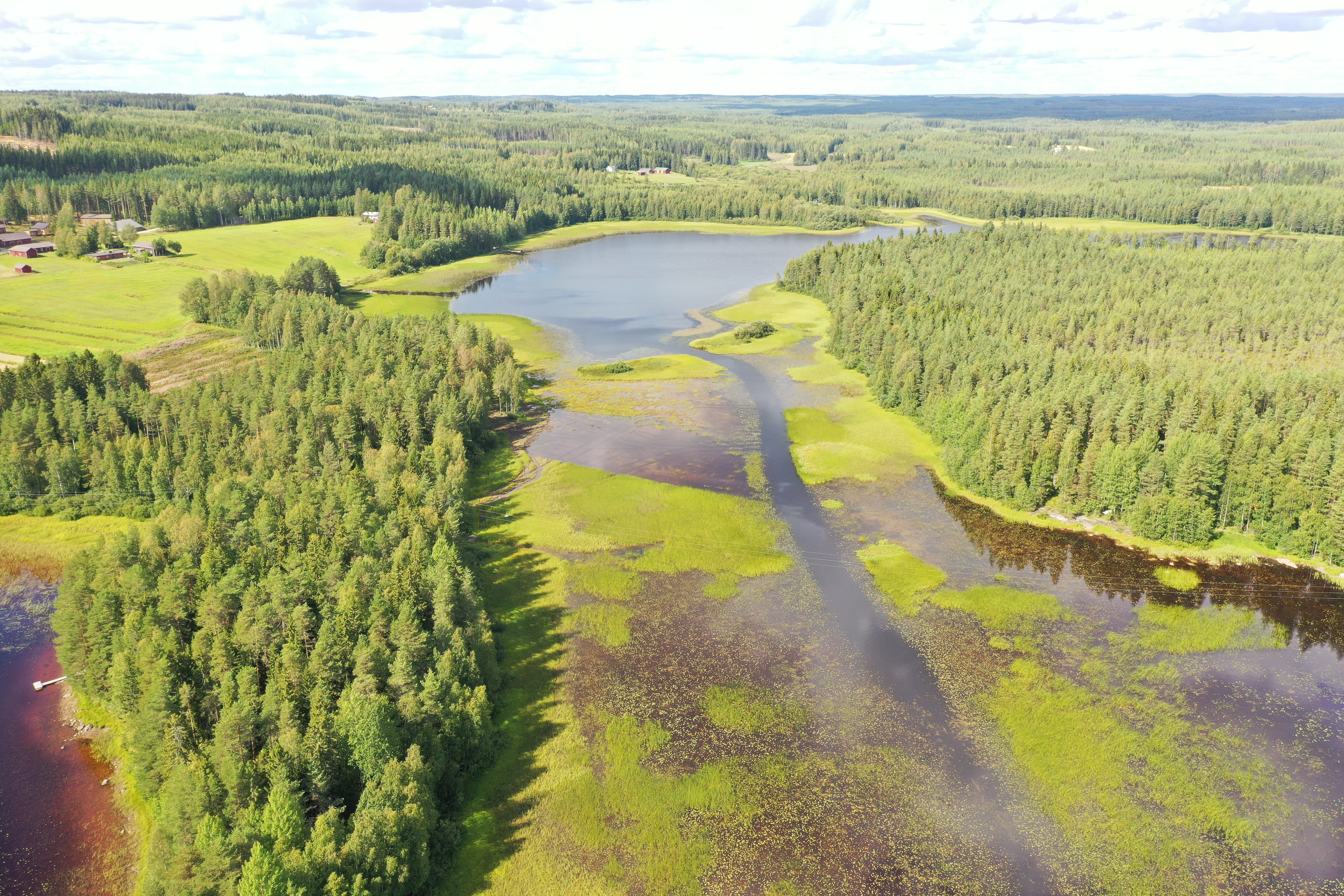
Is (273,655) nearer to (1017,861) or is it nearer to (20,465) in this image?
(1017,861)

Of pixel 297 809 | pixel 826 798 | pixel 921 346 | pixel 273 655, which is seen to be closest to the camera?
pixel 297 809

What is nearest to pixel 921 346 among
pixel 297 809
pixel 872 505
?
pixel 872 505

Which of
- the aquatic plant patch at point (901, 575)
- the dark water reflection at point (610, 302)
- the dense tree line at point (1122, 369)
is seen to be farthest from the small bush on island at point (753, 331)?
the aquatic plant patch at point (901, 575)

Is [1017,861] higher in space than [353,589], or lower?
lower

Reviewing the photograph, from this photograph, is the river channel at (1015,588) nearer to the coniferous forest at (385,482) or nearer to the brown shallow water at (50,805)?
the coniferous forest at (385,482)

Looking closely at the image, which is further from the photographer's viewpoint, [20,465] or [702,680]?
[20,465]

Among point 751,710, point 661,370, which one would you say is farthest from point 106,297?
point 751,710

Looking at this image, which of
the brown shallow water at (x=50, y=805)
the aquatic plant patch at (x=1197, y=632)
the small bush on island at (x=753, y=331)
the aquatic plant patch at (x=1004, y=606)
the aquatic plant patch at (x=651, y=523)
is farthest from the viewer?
the small bush on island at (x=753, y=331)
